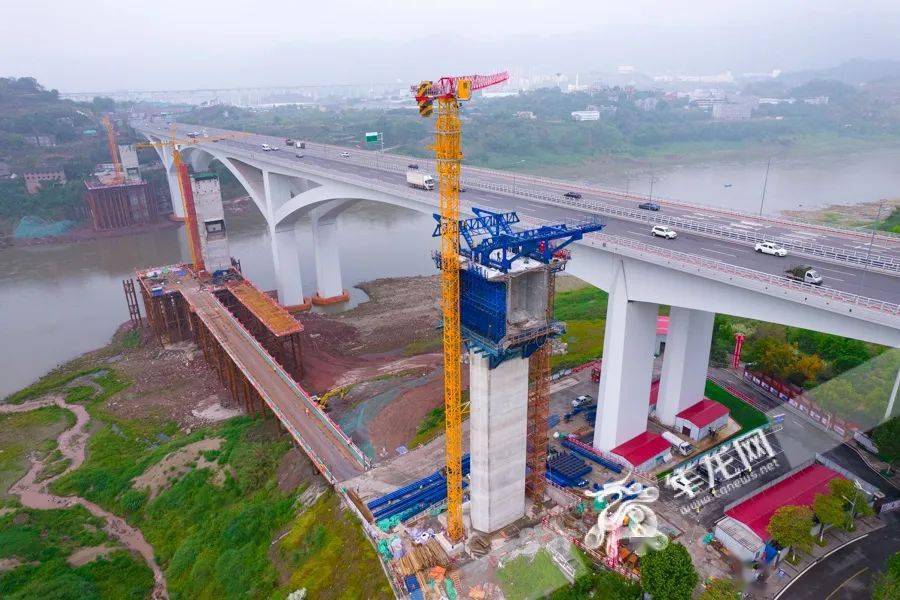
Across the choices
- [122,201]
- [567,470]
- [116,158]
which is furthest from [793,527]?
[116,158]

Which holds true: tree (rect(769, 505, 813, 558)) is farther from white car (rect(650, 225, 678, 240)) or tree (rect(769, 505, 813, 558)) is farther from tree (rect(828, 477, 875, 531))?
white car (rect(650, 225, 678, 240))

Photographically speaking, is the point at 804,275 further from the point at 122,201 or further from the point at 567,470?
the point at 122,201

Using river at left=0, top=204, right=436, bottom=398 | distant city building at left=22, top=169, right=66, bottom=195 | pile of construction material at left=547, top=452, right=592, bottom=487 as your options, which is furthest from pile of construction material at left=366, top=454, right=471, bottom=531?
distant city building at left=22, top=169, right=66, bottom=195

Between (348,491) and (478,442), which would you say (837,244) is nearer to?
(478,442)

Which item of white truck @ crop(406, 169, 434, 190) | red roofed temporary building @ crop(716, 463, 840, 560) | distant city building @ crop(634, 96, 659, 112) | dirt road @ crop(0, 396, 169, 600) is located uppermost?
distant city building @ crop(634, 96, 659, 112)

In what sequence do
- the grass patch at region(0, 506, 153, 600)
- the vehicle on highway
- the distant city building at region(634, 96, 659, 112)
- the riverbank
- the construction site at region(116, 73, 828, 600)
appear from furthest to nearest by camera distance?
1. the distant city building at region(634, 96, 659, 112)
2. the grass patch at region(0, 506, 153, 600)
3. the riverbank
4. the vehicle on highway
5. the construction site at region(116, 73, 828, 600)

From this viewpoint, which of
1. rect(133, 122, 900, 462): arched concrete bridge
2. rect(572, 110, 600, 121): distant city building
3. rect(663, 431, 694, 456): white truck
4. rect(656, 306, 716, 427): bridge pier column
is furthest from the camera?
rect(572, 110, 600, 121): distant city building
